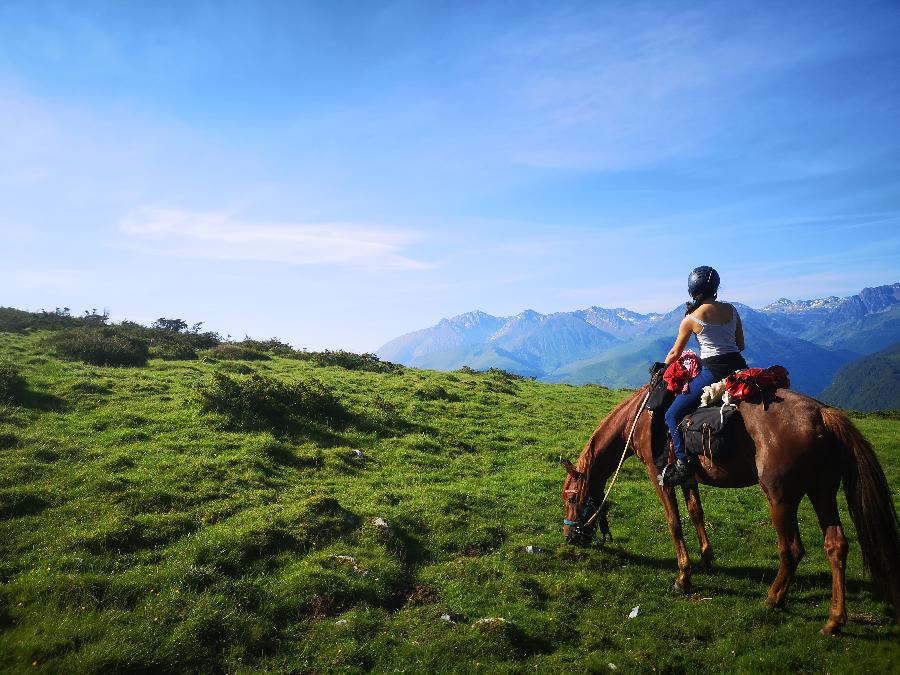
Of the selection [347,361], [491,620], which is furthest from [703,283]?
[347,361]

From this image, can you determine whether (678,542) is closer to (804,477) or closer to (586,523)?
(586,523)

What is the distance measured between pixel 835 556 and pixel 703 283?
189 inches

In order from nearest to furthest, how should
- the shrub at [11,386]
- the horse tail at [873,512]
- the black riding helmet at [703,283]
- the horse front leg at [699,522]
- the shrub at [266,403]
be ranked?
1. the horse tail at [873,512]
2. the black riding helmet at [703,283]
3. the horse front leg at [699,522]
4. the shrub at [11,386]
5. the shrub at [266,403]

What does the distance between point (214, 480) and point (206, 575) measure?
15.8ft

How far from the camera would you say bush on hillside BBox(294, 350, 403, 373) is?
34.0 meters

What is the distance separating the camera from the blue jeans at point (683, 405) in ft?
30.1

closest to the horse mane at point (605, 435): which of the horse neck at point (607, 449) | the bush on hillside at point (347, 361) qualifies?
the horse neck at point (607, 449)

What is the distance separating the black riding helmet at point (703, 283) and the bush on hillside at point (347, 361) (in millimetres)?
26005

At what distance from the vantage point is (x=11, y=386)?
1748 centimetres

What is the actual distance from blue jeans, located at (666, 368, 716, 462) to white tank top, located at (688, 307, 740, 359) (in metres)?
0.46

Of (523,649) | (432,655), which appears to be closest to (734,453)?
(523,649)

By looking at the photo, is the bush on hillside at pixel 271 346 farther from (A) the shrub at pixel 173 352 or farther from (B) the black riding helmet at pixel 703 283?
(B) the black riding helmet at pixel 703 283

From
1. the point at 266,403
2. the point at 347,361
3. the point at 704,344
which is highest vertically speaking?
the point at 704,344

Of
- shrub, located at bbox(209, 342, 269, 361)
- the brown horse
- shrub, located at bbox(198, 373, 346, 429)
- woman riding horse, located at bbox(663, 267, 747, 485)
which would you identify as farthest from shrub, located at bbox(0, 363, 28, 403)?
the brown horse
